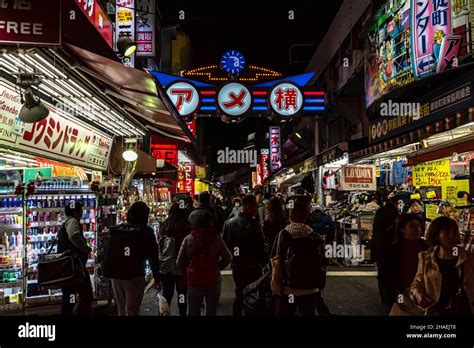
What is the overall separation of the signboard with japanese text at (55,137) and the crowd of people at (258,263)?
1865 millimetres

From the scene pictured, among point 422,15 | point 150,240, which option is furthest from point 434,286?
point 422,15

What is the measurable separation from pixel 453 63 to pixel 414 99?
8.40ft

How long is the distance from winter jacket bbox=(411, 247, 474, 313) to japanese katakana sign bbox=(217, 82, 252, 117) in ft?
40.7

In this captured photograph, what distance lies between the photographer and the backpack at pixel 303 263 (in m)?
5.02

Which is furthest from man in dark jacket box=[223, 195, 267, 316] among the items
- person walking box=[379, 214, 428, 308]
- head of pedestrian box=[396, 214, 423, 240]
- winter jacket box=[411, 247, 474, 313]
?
winter jacket box=[411, 247, 474, 313]

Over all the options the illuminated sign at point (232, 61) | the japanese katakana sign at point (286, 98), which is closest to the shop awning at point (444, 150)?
the japanese katakana sign at point (286, 98)

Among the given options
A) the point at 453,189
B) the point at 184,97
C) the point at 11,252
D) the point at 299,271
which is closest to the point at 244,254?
the point at 299,271

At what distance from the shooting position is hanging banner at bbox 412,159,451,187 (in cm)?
1146

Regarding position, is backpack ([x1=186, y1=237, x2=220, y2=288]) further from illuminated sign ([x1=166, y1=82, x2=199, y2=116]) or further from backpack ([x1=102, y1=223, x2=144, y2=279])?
illuminated sign ([x1=166, y1=82, x2=199, y2=116])

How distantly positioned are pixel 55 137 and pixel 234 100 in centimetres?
857

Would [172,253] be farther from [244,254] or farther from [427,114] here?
[427,114]

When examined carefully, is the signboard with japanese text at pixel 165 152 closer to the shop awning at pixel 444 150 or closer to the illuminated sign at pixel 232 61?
the illuminated sign at pixel 232 61

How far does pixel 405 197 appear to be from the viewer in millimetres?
10430

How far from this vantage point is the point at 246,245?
6578 mm
